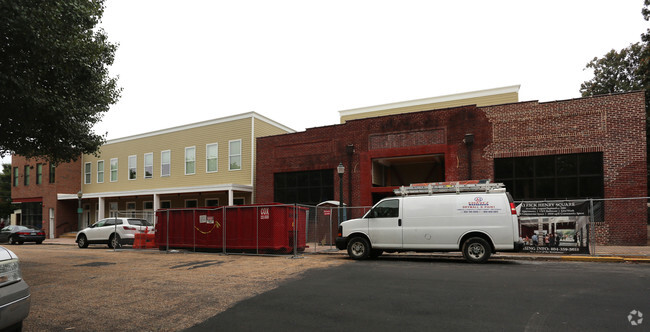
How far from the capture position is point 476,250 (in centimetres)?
1219

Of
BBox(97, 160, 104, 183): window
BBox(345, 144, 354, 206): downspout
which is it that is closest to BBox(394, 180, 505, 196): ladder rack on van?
BBox(345, 144, 354, 206): downspout

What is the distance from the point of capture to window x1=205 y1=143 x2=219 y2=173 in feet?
91.5

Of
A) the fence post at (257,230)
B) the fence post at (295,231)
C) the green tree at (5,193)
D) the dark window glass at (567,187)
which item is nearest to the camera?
the fence post at (295,231)

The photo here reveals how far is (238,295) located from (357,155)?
15382 mm

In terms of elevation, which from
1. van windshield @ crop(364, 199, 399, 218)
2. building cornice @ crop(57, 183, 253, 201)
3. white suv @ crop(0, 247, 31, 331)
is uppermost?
building cornice @ crop(57, 183, 253, 201)

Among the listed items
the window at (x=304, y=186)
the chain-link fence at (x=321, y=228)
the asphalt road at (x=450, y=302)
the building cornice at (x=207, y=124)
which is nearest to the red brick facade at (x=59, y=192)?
the building cornice at (x=207, y=124)

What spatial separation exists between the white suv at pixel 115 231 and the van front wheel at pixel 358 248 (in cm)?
1119

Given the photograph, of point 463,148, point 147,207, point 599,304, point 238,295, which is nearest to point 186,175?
point 147,207

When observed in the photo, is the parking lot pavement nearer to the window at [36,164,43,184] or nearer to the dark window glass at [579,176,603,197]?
the dark window glass at [579,176,603,197]

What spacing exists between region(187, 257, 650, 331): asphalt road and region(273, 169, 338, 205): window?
13.2 m

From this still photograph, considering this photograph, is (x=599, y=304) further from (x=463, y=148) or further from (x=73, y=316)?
(x=463, y=148)

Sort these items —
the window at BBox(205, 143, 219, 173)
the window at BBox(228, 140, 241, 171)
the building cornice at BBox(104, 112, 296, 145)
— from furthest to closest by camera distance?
1. the window at BBox(205, 143, 219, 173)
2. the window at BBox(228, 140, 241, 171)
3. the building cornice at BBox(104, 112, 296, 145)

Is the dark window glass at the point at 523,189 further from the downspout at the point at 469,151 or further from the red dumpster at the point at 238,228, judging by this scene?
the red dumpster at the point at 238,228

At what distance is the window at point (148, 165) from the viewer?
31.1m
